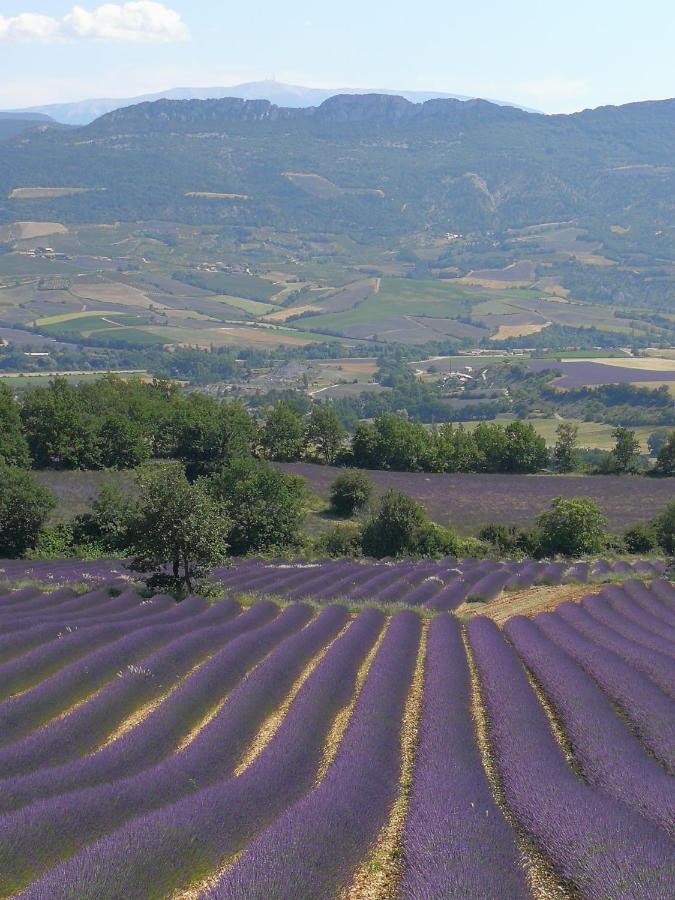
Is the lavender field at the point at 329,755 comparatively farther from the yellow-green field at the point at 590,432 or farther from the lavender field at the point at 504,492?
the yellow-green field at the point at 590,432

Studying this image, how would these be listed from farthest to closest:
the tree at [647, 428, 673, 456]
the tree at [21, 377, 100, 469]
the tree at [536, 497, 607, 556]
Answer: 1. the tree at [647, 428, 673, 456]
2. the tree at [21, 377, 100, 469]
3. the tree at [536, 497, 607, 556]

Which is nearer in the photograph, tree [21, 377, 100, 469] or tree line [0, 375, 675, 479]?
tree [21, 377, 100, 469]

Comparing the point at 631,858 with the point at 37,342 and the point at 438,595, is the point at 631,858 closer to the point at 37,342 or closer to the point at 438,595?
the point at 438,595

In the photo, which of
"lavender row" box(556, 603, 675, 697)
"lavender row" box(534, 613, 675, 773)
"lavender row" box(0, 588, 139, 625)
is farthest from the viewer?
"lavender row" box(0, 588, 139, 625)

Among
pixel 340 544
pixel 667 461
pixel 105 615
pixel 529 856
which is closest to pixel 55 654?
pixel 105 615

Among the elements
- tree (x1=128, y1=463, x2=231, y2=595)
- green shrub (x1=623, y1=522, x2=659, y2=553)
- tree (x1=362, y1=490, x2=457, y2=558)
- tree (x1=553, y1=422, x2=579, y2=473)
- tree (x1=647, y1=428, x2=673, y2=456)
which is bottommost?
tree (x1=647, y1=428, x2=673, y2=456)

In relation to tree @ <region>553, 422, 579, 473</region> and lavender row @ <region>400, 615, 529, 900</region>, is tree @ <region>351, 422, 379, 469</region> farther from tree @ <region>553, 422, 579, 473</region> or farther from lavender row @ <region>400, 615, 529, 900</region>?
lavender row @ <region>400, 615, 529, 900</region>

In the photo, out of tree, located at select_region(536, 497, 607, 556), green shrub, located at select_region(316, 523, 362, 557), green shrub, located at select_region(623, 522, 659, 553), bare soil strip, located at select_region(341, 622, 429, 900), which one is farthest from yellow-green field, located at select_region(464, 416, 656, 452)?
bare soil strip, located at select_region(341, 622, 429, 900)

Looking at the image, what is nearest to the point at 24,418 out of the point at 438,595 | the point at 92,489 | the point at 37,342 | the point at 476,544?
the point at 92,489
